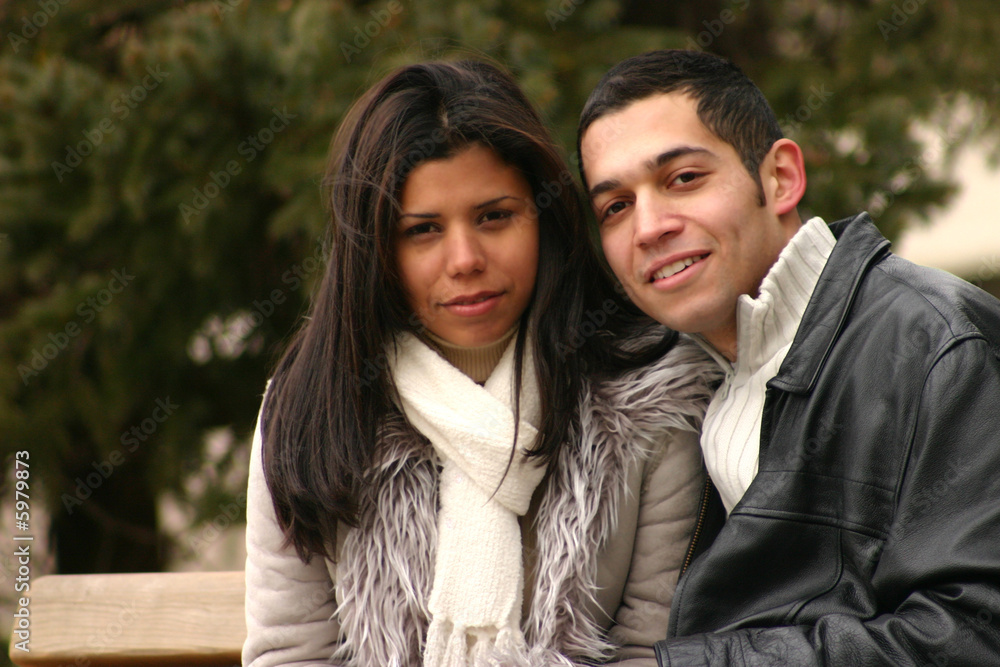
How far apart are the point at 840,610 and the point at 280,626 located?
118cm

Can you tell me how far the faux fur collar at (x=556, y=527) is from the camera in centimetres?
201

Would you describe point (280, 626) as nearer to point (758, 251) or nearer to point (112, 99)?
point (758, 251)


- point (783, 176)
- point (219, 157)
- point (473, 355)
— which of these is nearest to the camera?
point (783, 176)

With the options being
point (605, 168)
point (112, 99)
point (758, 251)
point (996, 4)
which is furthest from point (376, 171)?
point (996, 4)

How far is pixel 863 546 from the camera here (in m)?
1.58

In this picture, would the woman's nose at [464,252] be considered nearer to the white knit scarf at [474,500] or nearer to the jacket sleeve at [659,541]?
the white knit scarf at [474,500]

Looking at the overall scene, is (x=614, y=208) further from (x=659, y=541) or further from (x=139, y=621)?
(x=139, y=621)

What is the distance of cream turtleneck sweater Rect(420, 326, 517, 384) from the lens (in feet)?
7.13

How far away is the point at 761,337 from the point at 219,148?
82.6 inches

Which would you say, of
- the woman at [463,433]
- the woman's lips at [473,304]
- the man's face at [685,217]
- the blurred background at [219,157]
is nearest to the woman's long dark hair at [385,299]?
the woman at [463,433]

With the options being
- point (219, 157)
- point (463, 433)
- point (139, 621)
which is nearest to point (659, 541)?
point (463, 433)

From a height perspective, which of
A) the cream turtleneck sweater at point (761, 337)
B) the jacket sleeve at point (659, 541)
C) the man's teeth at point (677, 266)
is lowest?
the jacket sleeve at point (659, 541)

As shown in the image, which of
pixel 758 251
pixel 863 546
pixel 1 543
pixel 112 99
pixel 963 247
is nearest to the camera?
pixel 863 546

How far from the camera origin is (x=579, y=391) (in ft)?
6.95
